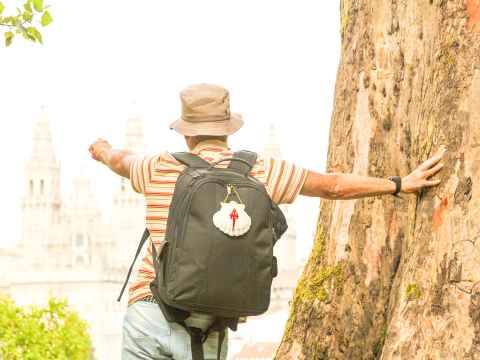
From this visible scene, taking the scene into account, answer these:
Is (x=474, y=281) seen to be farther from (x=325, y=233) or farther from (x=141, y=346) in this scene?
(x=325, y=233)

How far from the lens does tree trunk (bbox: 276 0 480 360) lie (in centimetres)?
496

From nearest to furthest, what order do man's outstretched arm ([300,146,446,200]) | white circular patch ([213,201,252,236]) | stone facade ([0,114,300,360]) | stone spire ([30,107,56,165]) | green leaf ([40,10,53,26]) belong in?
white circular patch ([213,201,252,236])
man's outstretched arm ([300,146,446,200])
green leaf ([40,10,53,26])
stone facade ([0,114,300,360])
stone spire ([30,107,56,165])

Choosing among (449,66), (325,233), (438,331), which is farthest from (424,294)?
(325,233)

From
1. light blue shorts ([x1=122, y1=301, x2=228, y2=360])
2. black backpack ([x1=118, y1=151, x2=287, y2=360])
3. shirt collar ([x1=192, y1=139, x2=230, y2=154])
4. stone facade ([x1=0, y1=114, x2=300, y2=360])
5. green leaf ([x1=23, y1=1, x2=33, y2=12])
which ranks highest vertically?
green leaf ([x1=23, y1=1, x2=33, y2=12])

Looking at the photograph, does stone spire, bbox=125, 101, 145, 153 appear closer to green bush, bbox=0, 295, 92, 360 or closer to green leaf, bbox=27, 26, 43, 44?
green bush, bbox=0, 295, 92, 360

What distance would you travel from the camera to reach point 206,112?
468 cm

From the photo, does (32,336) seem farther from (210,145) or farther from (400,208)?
(210,145)

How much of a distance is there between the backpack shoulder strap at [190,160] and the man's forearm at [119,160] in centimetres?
40

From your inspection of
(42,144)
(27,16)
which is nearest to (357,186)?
(27,16)

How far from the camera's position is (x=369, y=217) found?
6.23 meters

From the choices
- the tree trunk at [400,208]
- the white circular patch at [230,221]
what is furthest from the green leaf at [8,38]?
the white circular patch at [230,221]

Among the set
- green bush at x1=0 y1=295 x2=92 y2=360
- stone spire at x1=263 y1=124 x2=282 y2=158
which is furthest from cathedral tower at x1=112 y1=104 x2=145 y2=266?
green bush at x1=0 y1=295 x2=92 y2=360

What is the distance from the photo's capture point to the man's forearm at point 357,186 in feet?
16.0

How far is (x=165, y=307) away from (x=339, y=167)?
2219mm
